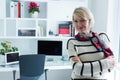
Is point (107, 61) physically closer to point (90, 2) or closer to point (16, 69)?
point (16, 69)

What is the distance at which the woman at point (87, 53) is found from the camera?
53.5 inches

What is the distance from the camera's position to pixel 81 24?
143 centimetres

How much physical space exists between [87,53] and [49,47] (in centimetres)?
222

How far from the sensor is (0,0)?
3.30 meters

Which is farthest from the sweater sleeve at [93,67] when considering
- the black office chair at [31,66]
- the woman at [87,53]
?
the black office chair at [31,66]

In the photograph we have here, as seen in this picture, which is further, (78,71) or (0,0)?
(0,0)

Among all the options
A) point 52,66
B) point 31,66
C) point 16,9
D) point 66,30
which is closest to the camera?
point 31,66

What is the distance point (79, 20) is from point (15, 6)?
2190mm

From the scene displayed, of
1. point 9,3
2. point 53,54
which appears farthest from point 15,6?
point 53,54

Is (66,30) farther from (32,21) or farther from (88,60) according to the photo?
(88,60)

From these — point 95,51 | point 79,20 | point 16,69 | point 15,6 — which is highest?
point 15,6

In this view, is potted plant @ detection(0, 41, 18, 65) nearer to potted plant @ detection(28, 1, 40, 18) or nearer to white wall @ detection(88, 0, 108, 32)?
potted plant @ detection(28, 1, 40, 18)

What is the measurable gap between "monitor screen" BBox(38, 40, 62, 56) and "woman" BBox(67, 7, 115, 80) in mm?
2128

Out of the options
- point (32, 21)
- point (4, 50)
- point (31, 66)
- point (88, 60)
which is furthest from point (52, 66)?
point (88, 60)
